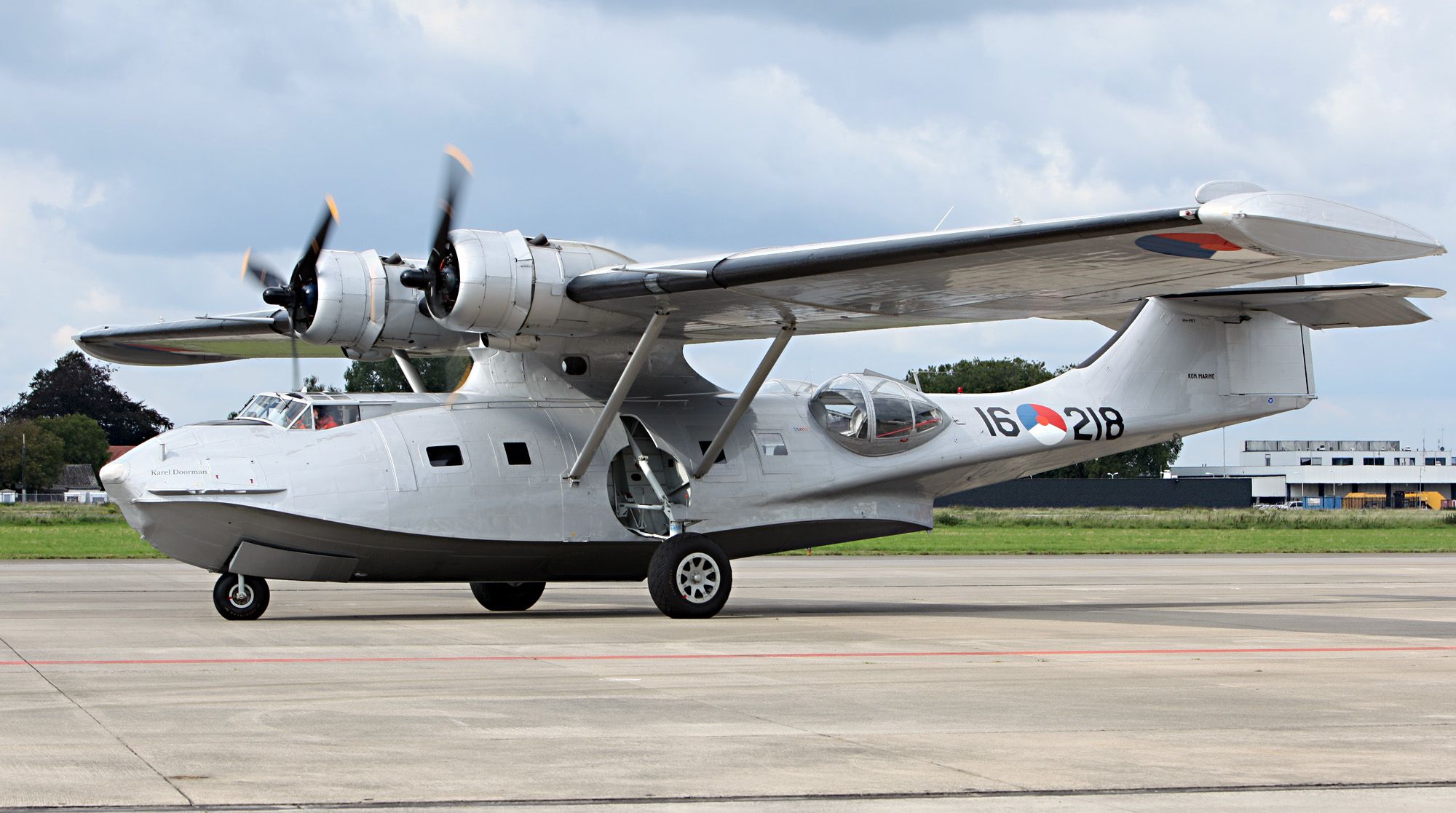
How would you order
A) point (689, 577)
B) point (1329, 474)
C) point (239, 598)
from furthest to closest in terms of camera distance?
point (1329, 474), point (689, 577), point (239, 598)

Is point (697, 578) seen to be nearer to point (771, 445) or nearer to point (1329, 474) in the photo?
point (771, 445)

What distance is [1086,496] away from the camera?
8531 centimetres

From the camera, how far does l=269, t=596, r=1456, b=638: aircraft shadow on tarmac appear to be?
16.7m

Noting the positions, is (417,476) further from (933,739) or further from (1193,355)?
(1193,355)

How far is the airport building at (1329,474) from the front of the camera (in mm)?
129000

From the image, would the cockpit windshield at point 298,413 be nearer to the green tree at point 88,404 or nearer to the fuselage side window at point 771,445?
the fuselage side window at point 771,445

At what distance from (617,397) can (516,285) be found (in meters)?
1.80

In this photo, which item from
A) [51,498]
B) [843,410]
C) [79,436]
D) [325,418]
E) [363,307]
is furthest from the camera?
[51,498]

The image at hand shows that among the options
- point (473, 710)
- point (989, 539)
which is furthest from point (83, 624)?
point (989, 539)

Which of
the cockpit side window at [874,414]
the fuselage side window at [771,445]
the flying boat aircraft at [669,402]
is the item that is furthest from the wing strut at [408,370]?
the cockpit side window at [874,414]

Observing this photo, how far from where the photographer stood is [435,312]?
16391mm

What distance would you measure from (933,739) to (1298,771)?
1933mm

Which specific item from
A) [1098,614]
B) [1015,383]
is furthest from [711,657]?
[1015,383]

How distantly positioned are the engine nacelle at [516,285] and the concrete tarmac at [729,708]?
3343 millimetres
